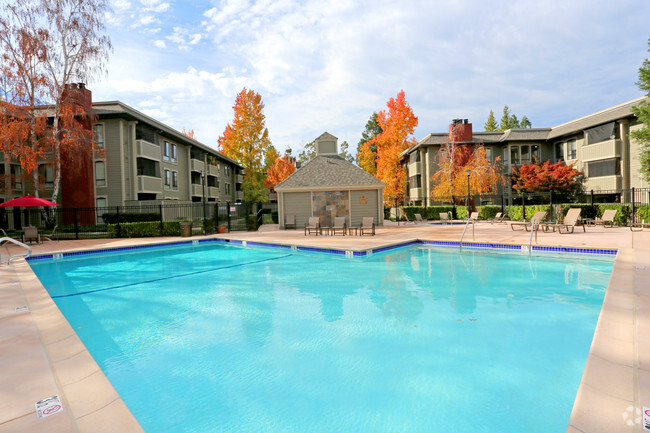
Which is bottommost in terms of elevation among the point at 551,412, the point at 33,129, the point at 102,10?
the point at 551,412

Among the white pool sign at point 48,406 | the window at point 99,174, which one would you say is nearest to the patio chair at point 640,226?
the white pool sign at point 48,406

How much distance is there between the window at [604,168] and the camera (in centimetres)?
2755

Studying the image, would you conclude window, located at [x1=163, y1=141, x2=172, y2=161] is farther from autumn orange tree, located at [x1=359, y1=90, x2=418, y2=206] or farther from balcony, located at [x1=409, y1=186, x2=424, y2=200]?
balcony, located at [x1=409, y1=186, x2=424, y2=200]

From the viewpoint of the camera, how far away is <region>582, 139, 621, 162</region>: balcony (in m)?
26.8

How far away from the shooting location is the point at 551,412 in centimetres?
339

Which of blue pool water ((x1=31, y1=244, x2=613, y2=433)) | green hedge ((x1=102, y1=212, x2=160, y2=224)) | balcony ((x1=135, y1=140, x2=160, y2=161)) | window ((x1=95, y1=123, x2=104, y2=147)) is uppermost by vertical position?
window ((x1=95, y1=123, x2=104, y2=147))

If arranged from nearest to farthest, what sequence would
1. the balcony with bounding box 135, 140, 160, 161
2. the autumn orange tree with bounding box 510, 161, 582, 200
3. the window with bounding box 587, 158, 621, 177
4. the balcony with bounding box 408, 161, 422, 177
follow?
the balcony with bounding box 135, 140, 160, 161 → the window with bounding box 587, 158, 621, 177 → the autumn orange tree with bounding box 510, 161, 582, 200 → the balcony with bounding box 408, 161, 422, 177

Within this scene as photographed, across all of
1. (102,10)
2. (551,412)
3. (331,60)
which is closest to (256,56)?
(331,60)

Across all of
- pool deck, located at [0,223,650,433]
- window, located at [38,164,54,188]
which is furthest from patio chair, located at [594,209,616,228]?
window, located at [38,164,54,188]

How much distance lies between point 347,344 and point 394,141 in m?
30.7

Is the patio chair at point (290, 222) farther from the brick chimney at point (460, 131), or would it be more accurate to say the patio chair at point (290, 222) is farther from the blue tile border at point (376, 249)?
the brick chimney at point (460, 131)

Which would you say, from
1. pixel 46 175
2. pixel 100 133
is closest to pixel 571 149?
pixel 100 133

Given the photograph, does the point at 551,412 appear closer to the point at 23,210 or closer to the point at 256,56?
the point at 256,56

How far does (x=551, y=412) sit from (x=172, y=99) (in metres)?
26.7
